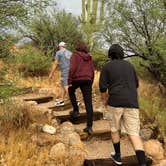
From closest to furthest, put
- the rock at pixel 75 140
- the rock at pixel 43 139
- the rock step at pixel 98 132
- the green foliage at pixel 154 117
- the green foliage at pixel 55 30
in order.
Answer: the rock at pixel 43 139 → the rock at pixel 75 140 → the green foliage at pixel 154 117 → the rock step at pixel 98 132 → the green foliage at pixel 55 30

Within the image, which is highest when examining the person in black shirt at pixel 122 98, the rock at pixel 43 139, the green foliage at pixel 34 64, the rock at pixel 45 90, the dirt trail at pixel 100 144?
the person in black shirt at pixel 122 98

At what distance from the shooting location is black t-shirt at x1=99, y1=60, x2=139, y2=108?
6.52 meters

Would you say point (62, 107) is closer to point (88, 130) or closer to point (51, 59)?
Answer: point (88, 130)

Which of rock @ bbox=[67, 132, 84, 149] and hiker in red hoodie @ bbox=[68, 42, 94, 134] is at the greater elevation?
hiker in red hoodie @ bbox=[68, 42, 94, 134]

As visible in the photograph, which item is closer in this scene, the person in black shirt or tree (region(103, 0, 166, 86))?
the person in black shirt

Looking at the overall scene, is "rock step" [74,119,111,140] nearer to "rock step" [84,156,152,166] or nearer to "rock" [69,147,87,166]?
"rock" [69,147,87,166]

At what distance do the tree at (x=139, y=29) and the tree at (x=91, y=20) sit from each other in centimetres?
67

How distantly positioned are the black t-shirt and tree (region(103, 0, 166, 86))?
4.70 m

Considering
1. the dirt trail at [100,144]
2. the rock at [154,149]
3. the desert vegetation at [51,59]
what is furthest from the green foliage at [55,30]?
the rock at [154,149]

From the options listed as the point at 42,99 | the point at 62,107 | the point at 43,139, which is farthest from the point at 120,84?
the point at 42,99

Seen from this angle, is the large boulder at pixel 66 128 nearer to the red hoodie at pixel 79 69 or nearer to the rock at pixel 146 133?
the red hoodie at pixel 79 69

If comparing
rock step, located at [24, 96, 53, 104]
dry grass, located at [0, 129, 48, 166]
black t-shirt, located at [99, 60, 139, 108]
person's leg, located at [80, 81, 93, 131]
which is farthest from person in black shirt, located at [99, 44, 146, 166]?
rock step, located at [24, 96, 53, 104]

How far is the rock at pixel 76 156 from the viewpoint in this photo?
22.8 ft

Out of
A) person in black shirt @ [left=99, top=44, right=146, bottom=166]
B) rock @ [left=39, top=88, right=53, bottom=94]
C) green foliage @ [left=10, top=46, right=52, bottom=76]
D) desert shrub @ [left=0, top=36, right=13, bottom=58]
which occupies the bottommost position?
rock @ [left=39, top=88, right=53, bottom=94]
